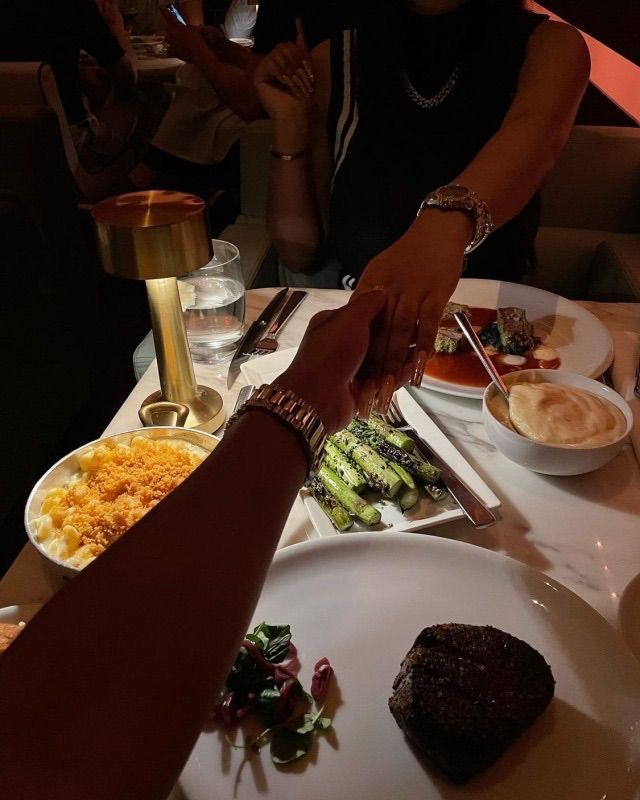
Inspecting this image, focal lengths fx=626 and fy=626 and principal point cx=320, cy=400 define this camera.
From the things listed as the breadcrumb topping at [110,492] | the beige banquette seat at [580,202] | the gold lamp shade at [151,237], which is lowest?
the beige banquette seat at [580,202]

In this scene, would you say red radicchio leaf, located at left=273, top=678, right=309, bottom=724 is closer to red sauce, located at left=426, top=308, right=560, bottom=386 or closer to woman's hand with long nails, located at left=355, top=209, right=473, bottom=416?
woman's hand with long nails, located at left=355, top=209, right=473, bottom=416

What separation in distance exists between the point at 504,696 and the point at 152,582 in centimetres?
37

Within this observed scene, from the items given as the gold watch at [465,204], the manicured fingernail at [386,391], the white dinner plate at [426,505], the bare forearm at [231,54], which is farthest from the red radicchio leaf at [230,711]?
the bare forearm at [231,54]

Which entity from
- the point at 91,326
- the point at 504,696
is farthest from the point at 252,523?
the point at 91,326

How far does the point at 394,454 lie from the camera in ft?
2.98

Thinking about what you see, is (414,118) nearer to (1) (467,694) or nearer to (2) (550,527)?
(2) (550,527)

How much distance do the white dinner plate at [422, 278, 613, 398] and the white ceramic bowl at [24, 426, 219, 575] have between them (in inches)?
16.9

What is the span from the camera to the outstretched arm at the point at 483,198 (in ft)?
3.12

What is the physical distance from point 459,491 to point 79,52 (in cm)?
389

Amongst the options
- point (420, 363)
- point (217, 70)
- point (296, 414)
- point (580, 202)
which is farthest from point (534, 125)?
point (217, 70)

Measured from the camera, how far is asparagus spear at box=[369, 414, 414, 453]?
0.94 metres

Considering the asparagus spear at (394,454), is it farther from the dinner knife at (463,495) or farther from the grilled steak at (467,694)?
the grilled steak at (467,694)

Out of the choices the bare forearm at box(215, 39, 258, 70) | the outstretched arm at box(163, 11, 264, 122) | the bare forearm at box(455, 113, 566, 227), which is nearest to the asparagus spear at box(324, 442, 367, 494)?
the bare forearm at box(455, 113, 566, 227)

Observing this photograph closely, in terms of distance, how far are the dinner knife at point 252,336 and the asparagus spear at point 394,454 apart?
296 mm
